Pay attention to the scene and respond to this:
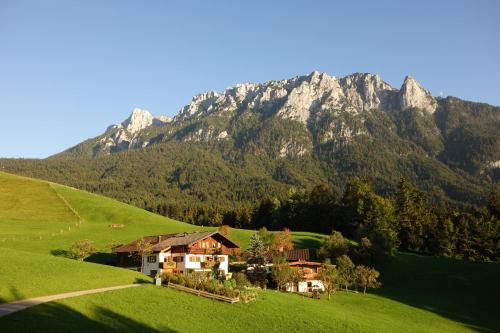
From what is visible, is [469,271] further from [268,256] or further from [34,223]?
[34,223]

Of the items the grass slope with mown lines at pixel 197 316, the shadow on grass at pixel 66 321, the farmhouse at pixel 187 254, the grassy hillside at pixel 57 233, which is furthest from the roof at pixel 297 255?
the shadow on grass at pixel 66 321

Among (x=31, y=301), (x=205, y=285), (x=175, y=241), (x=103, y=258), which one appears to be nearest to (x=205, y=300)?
(x=205, y=285)

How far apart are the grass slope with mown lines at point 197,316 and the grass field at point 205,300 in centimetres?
9

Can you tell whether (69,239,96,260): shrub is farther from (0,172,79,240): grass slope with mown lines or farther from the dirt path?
the dirt path

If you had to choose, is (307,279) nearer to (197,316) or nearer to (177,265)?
(177,265)

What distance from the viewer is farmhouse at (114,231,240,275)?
6925 cm

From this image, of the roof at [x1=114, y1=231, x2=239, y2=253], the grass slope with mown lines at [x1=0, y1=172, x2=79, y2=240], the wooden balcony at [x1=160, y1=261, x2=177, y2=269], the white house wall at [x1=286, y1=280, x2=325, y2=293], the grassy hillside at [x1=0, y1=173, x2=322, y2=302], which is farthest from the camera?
the grass slope with mown lines at [x1=0, y1=172, x2=79, y2=240]

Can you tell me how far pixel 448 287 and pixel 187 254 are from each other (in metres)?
44.1

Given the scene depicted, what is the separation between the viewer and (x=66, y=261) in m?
53.5

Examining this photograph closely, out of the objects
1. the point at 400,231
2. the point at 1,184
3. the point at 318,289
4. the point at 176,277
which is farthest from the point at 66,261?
the point at 1,184

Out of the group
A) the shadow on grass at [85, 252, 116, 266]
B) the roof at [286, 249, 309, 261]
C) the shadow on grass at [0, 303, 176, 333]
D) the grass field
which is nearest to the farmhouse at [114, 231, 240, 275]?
the shadow on grass at [85, 252, 116, 266]

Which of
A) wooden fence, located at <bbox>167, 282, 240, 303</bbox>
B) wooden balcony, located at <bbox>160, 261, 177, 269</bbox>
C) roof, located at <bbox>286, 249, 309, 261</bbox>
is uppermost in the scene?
roof, located at <bbox>286, 249, 309, 261</bbox>

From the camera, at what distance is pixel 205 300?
44812 millimetres

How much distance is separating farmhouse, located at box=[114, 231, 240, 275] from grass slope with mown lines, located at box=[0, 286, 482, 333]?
19.4 meters
